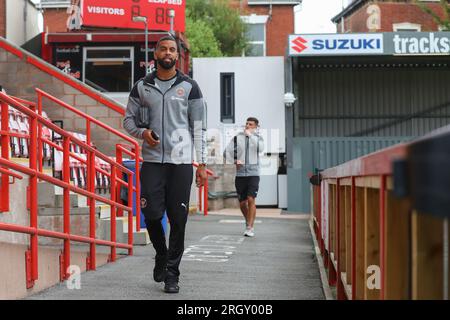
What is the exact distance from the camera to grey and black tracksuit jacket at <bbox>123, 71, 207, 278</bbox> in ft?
21.0

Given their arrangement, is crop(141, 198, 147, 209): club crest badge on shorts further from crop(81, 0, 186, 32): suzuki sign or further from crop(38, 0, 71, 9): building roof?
crop(38, 0, 71, 9): building roof

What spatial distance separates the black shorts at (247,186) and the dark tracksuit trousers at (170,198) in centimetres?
617

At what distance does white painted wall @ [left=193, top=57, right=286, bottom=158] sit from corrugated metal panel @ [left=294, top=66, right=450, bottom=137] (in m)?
2.39

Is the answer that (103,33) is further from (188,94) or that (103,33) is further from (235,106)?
(188,94)

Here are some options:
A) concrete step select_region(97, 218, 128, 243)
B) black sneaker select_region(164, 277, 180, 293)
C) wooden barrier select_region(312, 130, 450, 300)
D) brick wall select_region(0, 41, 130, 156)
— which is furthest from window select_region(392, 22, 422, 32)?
wooden barrier select_region(312, 130, 450, 300)

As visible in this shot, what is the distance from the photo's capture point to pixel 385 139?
77.4ft

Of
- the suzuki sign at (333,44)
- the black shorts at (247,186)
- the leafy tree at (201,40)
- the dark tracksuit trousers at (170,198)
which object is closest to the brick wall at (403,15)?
the leafy tree at (201,40)

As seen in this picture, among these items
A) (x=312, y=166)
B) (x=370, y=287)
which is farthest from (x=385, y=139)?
(x=370, y=287)

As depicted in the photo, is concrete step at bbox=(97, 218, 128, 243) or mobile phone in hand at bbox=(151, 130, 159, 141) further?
concrete step at bbox=(97, 218, 128, 243)

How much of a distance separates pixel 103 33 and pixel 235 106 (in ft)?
15.4

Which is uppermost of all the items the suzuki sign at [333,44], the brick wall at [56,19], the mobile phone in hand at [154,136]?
the brick wall at [56,19]

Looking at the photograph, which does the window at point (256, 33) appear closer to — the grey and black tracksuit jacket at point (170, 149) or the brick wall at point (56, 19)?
the brick wall at point (56, 19)

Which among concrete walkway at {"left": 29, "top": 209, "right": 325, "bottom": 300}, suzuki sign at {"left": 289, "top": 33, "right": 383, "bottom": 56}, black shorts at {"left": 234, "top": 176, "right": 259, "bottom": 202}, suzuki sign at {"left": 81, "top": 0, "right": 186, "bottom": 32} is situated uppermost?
suzuki sign at {"left": 81, "top": 0, "right": 186, "bottom": 32}

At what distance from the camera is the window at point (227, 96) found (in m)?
24.1
